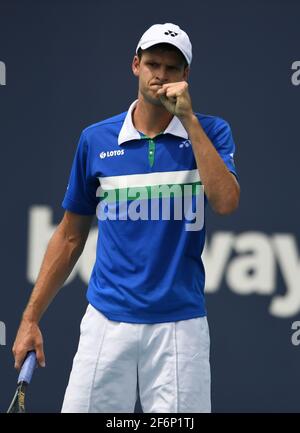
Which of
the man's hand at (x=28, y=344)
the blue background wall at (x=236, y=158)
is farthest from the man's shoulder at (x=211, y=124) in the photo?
the blue background wall at (x=236, y=158)

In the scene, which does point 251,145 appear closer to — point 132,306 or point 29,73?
point 29,73

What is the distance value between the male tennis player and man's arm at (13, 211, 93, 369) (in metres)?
0.15

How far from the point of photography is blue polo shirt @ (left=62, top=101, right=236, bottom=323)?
3.36 metres

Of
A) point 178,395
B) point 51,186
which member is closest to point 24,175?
point 51,186

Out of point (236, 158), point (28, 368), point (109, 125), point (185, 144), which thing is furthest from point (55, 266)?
point (236, 158)

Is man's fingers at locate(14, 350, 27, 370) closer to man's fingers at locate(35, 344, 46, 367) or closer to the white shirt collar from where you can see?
man's fingers at locate(35, 344, 46, 367)

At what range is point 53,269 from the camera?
3.68m

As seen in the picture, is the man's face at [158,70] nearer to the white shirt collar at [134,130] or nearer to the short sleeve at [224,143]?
the white shirt collar at [134,130]

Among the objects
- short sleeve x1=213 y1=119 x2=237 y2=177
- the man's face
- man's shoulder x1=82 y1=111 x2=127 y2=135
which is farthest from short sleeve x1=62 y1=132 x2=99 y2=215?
short sleeve x1=213 y1=119 x2=237 y2=177

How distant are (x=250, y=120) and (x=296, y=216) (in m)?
0.51

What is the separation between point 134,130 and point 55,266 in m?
0.56

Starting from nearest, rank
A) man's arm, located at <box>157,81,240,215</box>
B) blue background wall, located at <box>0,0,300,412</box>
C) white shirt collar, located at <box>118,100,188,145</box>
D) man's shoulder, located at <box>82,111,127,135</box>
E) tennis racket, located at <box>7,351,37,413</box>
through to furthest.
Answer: man's arm, located at <box>157,81,240,215</box> < tennis racket, located at <box>7,351,37,413</box> < white shirt collar, located at <box>118,100,188,145</box> < man's shoulder, located at <box>82,111,127,135</box> < blue background wall, located at <box>0,0,300,412</box>

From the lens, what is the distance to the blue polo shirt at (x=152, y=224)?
3.36m

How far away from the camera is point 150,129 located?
3.51 m
